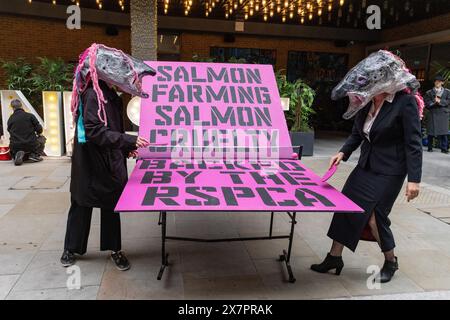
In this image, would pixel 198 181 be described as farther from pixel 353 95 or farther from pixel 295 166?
pixel 353 95

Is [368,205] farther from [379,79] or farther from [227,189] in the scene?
[227,189]

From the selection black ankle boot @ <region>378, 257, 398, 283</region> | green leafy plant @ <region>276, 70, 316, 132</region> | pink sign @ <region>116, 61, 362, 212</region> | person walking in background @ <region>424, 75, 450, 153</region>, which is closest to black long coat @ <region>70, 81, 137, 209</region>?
pink sign @ <region>116, 61, 362, 212</region>

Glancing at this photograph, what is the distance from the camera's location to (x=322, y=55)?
15.8 m

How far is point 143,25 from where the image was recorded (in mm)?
8359

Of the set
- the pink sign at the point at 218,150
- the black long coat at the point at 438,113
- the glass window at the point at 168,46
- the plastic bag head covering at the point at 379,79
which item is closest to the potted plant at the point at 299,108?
the black long coat at the point at 438,113

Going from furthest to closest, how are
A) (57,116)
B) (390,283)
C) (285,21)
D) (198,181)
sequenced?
(285,21)
(57,116)
(390,283)
(198,181)

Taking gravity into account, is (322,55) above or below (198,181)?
above

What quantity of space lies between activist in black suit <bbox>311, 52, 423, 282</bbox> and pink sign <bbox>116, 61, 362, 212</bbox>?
1.22 ft

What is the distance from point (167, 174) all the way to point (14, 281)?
4.84 feet

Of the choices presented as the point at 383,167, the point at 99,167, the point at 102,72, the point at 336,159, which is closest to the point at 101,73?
the point at 102,72

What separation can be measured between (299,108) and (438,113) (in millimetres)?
3753

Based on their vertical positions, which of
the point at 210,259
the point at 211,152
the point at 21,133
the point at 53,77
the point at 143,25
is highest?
the point at 143,25

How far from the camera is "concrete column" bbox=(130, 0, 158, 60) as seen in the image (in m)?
8.33
